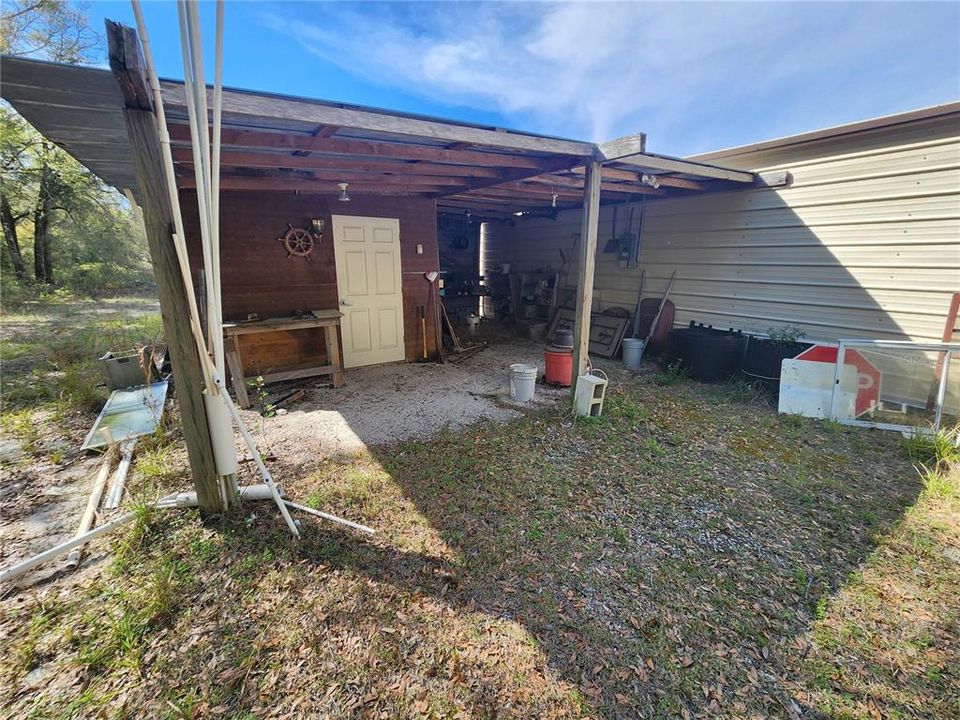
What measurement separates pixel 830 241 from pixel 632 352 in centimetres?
261

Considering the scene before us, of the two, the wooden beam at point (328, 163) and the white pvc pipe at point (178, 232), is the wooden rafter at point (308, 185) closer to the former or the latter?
the wooden beam at point (328, 163)

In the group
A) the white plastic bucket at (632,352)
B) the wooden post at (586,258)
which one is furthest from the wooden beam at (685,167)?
the white plastic bucket at (632,352)

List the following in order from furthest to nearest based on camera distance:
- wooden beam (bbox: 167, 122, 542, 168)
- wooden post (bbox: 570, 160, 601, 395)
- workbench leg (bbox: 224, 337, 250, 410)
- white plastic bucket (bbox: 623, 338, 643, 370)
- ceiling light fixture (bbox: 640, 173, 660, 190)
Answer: white plastic bucket (bbox: 623, 338, 643, 370)
ceiling light fixture (bbox: 640, 173, 660, 190)
workbench leg (bbox: 224, 337, 250, 410)
wooden post (bbox: 570, 160, 601, 395)
wooden beam (bbox: 167, 122, 542, 168)

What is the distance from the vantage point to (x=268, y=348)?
5.09 meters

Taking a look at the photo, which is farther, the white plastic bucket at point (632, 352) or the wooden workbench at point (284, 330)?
the white plastic bucket at point (632, 352)

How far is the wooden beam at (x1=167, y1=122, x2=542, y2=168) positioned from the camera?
268 centimetres

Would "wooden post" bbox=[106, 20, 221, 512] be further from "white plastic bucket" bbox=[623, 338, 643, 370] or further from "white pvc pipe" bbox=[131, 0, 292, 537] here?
"white plastic bucket" bbox=[623, 338, 643, 370]

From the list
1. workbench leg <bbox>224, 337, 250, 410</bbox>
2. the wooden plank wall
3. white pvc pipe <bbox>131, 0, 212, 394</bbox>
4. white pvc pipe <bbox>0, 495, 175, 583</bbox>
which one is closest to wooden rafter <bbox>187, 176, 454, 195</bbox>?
the wooden plank wall

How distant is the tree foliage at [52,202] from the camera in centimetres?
976

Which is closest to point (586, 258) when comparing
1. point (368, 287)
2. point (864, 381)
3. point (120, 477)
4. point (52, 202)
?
point (864, 381)

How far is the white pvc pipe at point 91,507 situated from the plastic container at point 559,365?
165 inches

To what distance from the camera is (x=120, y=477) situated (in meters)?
2.76

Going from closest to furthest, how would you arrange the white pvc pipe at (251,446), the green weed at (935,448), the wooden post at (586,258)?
1. the white pvc pipe at (251,446)
2. the green weed at (935,448)
3. the wooden post at (586,258)

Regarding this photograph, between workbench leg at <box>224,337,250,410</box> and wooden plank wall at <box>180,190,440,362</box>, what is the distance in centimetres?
63
